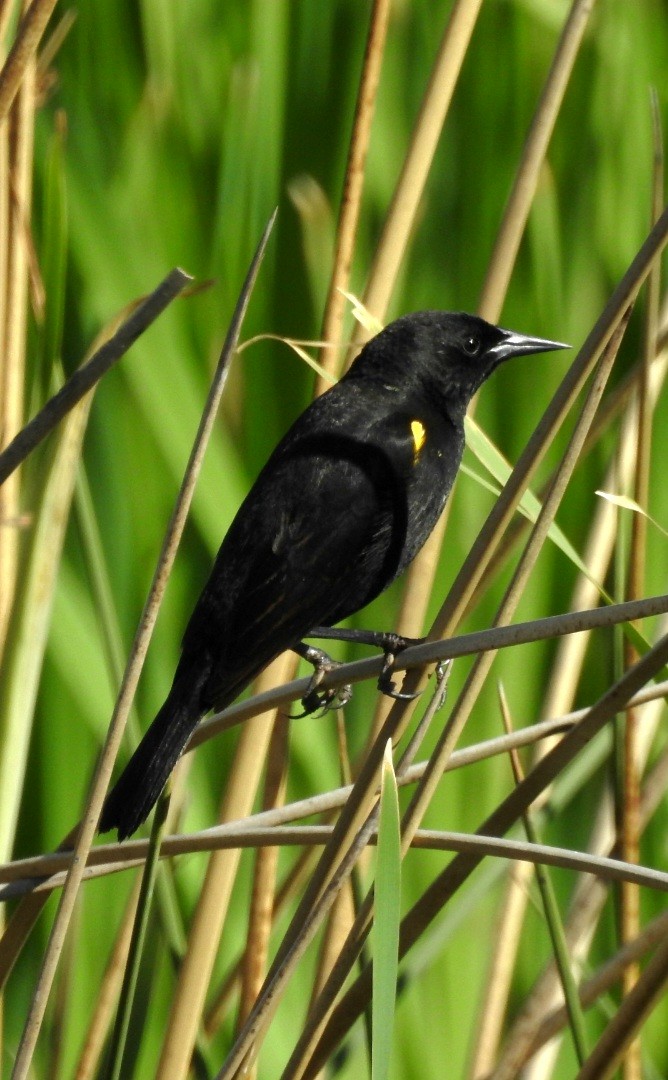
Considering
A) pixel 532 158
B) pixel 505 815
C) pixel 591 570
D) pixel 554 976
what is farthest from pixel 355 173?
pixel 554 976

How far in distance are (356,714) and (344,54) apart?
1.10 metres

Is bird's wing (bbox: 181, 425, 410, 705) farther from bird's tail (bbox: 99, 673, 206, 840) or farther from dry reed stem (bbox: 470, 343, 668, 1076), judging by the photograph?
dry reed stem (bbox: 470, 343, 668, 1076)

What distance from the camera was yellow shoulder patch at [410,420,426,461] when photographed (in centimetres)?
161

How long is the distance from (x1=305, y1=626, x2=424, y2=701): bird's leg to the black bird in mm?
39

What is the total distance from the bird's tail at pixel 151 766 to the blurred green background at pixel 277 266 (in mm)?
447

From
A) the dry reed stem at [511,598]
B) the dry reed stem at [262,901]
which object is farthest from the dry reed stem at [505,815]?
the dry reed stem at [262,901]

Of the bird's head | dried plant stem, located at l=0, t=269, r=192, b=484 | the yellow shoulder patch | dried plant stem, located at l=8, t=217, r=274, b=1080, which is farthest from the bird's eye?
dried plant stem, located at l=0, t=269, r=192, b=484

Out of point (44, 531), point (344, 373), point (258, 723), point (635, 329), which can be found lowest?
point (258, 723)

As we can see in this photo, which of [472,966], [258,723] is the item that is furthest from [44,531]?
[472,966]

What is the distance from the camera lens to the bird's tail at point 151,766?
1.17 meters

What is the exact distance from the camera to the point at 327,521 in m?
1.54

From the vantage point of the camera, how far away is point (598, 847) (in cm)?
165

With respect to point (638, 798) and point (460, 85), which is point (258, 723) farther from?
point (460, 85)

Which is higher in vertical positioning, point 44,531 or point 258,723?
point 44,531
